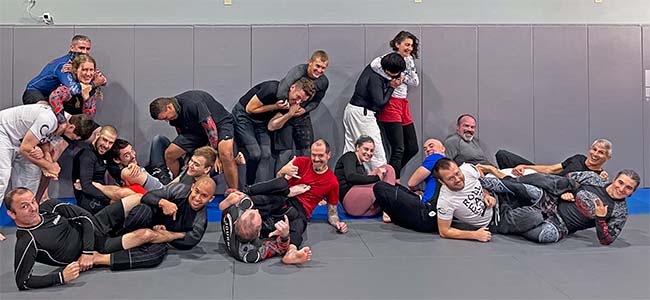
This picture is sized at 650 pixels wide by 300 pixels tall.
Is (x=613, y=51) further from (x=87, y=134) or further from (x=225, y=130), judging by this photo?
(x=87, y=134)

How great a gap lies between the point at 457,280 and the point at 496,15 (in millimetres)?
4054

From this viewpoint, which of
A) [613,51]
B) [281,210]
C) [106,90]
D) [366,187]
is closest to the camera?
[281,210]

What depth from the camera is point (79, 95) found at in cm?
582

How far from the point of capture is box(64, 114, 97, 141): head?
208 inches

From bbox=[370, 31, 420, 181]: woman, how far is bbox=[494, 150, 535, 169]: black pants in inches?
35.0

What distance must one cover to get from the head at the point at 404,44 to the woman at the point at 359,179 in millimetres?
1092

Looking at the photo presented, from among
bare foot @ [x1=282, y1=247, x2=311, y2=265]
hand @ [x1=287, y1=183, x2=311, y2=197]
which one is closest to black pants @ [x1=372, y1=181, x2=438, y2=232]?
hand @ [x1=287, y1=183, x2=311, y2=197]

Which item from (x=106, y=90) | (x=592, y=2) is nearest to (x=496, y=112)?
(x=592, y=2)

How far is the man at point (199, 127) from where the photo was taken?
5.67m

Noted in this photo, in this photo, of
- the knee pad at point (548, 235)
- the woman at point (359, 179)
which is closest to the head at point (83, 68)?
the woman at point (359, 179)

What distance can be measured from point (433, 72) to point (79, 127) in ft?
11.9

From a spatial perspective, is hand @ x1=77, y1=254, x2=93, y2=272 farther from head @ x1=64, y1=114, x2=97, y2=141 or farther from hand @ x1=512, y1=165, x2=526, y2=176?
hand @ x1=512, y1=165, x2=526, y2=176

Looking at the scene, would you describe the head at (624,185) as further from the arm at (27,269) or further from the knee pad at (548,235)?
the arm at (27,269)

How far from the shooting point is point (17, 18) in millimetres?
6766
